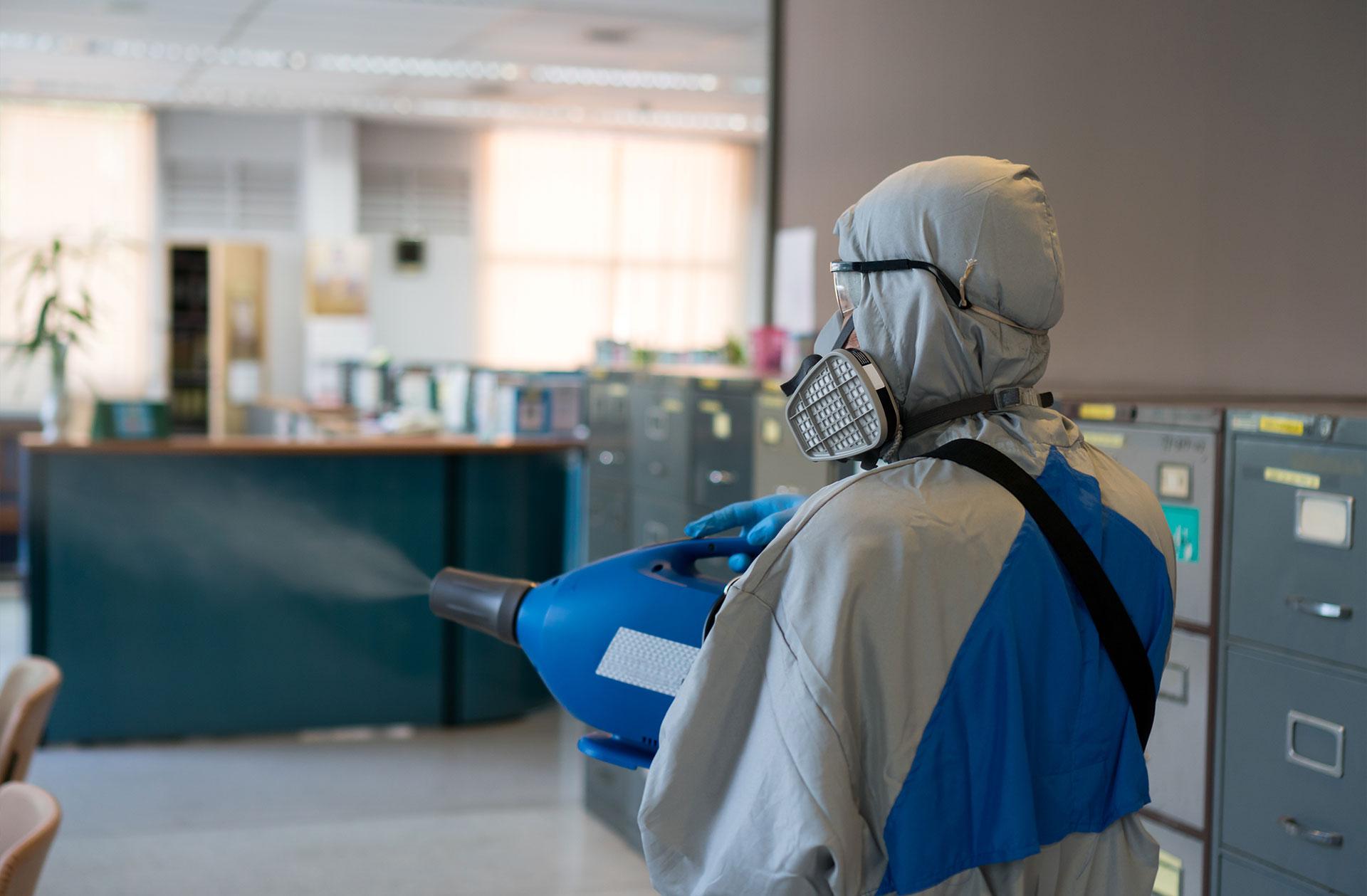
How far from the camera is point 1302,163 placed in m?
2.17

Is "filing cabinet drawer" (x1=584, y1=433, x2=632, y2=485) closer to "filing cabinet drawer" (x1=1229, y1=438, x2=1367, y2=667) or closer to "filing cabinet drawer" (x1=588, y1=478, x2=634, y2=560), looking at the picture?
"filing cabinet drawer" (x1=588, y1=478, x2=634, y2=560)

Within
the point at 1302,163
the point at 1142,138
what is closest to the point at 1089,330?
the point at 1142,138

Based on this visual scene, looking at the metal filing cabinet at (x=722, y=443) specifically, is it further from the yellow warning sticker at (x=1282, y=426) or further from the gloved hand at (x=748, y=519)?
the gloved hand at (x=748, y=519)

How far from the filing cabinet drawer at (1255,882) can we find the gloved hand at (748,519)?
3.57 feet

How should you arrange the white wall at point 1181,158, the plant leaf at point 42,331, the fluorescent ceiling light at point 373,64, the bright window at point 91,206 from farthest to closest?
the bright window at point 91,206 < the fluorescent ceiling light at point 373,64 < the plant leaf at point 42,331 < the white wall at point 1181,158

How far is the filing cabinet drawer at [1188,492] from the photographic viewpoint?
A: 1.86m

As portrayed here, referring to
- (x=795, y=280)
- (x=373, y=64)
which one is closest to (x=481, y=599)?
(x=795, y=280)

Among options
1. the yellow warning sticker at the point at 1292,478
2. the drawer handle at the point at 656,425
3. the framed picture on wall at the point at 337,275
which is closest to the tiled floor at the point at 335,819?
the drawer handle at the point at 656,425

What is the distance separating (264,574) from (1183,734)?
11.1ft

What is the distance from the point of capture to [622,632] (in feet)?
3.51

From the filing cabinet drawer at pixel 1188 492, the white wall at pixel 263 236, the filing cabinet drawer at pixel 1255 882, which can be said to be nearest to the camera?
the filing cabinet drawer at pixel 1255 882

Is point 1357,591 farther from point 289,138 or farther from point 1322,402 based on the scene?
point 289,138

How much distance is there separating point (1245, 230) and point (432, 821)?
2.72 m

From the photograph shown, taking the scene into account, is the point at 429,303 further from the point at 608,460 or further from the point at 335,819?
the point at 335,819
